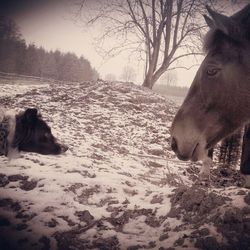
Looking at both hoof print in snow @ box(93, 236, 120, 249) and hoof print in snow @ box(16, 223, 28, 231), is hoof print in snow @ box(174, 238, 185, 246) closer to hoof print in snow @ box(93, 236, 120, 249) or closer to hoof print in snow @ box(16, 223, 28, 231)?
→ hoof print in snow @ box(93, 236, 120, 249)

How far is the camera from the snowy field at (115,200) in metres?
2.70

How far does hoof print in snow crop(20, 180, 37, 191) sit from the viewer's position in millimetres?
4016

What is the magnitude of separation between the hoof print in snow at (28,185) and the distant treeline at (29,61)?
21.3 metres

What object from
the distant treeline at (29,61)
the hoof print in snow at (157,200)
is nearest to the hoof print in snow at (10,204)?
the hoof print in snow at (157,200)

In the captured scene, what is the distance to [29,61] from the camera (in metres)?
44.7

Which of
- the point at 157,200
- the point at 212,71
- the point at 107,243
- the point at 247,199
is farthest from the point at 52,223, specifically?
the point at 212,71

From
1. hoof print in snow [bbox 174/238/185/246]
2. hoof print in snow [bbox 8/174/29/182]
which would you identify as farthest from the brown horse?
hoof print in snow [bbox 8/174/29/182]

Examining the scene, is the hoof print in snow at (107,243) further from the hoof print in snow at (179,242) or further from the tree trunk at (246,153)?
the tree trunk at (246,153)

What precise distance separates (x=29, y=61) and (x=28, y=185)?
45.3m

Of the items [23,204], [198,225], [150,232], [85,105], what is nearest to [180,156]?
[198,225]

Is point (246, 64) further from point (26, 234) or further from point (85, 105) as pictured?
point (85, 105)

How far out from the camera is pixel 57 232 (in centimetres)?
297

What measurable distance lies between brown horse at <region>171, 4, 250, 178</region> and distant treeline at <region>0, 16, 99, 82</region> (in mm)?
23002

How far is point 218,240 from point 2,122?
4.36 metres
